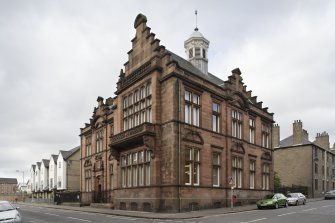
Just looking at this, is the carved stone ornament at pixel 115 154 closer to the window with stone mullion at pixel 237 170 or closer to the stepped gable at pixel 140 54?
the stepped gable at pixel 140 54

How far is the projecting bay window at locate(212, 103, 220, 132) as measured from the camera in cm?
3628

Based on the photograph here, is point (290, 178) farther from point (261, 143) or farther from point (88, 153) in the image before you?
point (88, 153)

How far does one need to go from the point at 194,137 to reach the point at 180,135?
2072mm

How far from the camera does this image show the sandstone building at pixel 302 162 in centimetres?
6144

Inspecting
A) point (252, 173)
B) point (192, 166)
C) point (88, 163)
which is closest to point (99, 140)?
point (88, 163)

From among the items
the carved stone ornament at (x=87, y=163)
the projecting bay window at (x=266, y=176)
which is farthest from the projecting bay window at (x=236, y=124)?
the carved stone ornament at (x=87, y=163)

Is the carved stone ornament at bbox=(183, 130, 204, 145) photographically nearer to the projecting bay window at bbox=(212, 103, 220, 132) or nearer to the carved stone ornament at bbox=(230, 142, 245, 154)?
the projecting bay window at bbox=(212, 103, 220, 132)

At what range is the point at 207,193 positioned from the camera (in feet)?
109

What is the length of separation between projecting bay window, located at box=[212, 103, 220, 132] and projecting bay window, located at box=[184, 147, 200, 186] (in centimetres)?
426

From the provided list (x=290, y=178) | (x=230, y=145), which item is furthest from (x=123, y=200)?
(x=290, y=178)

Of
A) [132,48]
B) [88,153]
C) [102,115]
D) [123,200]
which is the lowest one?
[123,200]

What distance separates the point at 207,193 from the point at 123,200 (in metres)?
8.19

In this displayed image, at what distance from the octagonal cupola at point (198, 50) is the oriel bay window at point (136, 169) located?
492 inches

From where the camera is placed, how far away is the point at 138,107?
35562 millimetres
